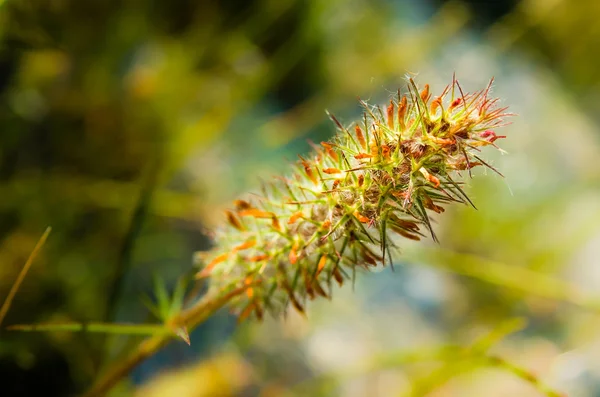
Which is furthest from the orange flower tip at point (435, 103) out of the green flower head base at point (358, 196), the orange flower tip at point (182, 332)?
the orange flower tip at point (182, 332)

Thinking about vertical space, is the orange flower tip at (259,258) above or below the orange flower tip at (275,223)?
below

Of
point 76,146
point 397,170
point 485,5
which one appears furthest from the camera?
point 485,5

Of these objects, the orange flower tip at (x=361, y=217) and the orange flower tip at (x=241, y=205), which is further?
the orange flower tip at (x=241, y=205)

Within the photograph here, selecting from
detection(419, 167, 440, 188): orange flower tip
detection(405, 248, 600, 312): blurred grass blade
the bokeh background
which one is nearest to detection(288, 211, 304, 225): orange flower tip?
detection(419, 167, 440, 188): orange flower tip

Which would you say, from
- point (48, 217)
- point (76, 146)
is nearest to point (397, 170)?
point (48, 217)

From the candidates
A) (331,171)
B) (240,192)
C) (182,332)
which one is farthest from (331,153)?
(240,192)

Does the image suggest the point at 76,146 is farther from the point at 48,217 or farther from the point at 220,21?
the point at 220,21

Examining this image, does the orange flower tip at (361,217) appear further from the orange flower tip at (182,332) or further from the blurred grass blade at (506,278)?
the blurred grass blade at (506,278)
